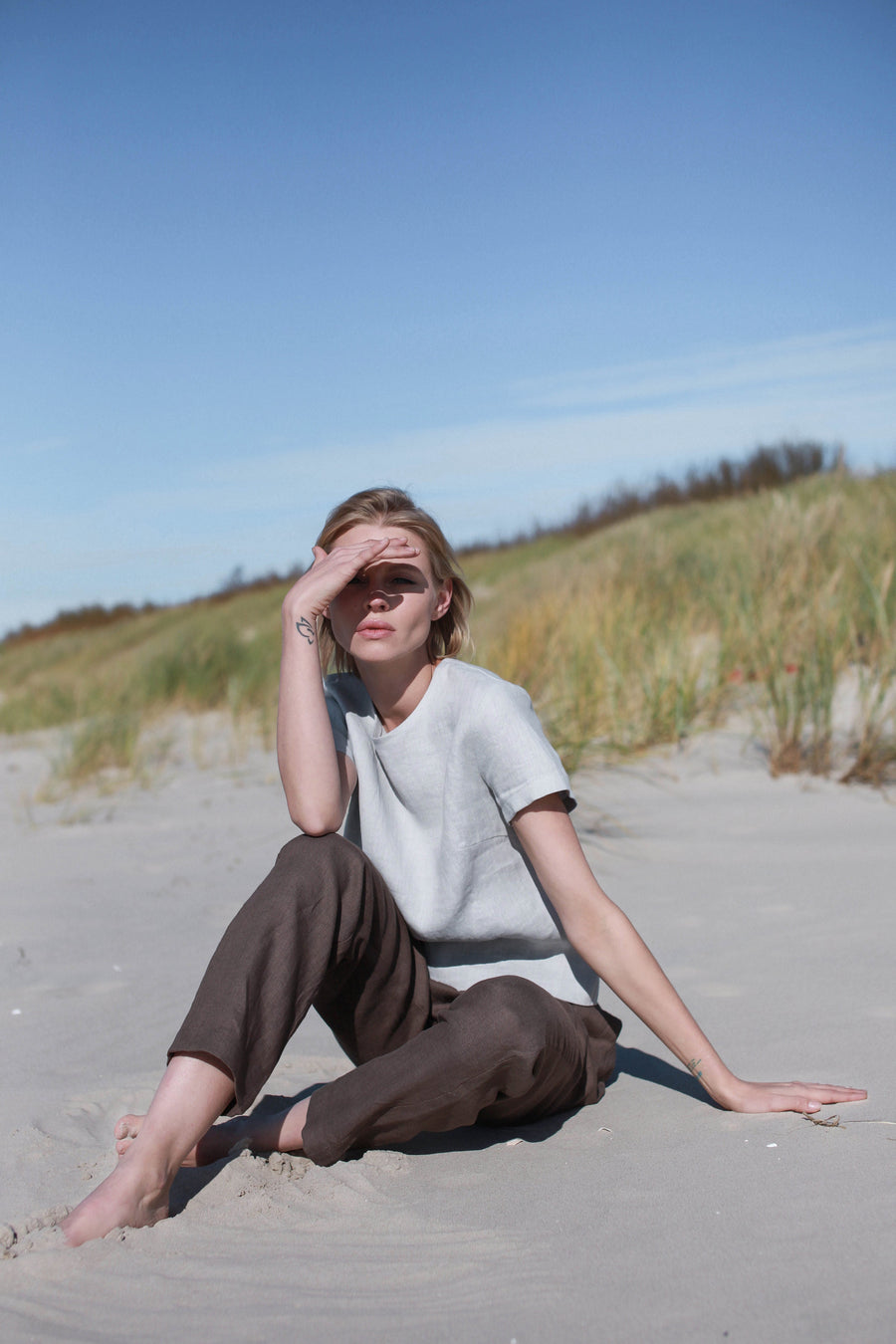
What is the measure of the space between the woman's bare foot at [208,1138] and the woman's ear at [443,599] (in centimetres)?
98

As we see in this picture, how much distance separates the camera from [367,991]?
2035 millimetres

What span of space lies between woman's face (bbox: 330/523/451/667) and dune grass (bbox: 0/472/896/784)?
9.47 feet

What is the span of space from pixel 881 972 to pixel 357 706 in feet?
5.27

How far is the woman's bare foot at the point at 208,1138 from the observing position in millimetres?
1923

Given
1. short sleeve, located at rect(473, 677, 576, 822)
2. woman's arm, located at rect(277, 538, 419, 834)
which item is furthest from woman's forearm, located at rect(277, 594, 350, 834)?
short sleeve, located at rect(473, 677, 576, 822)

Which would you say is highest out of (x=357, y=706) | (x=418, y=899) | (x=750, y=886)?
(x=357, y=706)

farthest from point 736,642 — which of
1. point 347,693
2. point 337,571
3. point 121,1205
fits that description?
point 121,1205

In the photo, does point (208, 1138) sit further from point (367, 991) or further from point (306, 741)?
point (306, 741)

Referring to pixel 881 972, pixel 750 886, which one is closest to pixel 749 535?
pixel 750 886

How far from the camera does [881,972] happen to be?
292 centimetres

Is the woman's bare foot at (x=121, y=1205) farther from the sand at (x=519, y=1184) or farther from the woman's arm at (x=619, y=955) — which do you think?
the woman's arm at (x=619, y=955)

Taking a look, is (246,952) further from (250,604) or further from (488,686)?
(250,604)

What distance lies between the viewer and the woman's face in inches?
83.6

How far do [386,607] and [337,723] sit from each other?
0.24 metres
